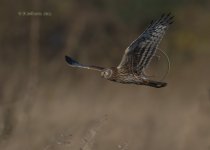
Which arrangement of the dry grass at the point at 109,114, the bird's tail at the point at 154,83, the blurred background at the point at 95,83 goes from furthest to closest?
the blurred background at the point at 95,83
the dry grass at the point at 109,114
the bird's tail at the point at 154,83

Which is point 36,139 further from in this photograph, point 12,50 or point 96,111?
point 12,50

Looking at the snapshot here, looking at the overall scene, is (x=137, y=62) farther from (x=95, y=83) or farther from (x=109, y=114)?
(x=95, y=83)

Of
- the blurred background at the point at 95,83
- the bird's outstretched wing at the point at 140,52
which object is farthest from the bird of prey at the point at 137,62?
the blurred background at the point at 95,83

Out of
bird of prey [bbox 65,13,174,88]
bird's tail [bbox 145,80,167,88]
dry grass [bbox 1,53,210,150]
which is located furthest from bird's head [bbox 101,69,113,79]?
dry grass [bbox 1,53,210,150]

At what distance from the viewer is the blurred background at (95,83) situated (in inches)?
332

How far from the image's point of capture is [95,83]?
40.1 ft

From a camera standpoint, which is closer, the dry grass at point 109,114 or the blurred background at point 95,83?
the dry grass at point 109,114

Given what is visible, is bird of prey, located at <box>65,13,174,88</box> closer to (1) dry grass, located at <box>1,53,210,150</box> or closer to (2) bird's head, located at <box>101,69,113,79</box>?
(2) bird's head, located at <box>101,69,113,79</box>

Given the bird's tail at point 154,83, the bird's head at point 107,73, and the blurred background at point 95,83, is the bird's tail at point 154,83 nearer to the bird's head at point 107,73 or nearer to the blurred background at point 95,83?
the bird's head at point 107,73

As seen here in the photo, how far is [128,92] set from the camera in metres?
11.6

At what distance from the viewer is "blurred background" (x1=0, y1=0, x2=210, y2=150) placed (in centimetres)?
843

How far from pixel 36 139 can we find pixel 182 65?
5.61 meters

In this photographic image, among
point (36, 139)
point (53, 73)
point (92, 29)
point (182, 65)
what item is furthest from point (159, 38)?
point (92, 29)

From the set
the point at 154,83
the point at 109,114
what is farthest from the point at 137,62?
the point at 109,114
